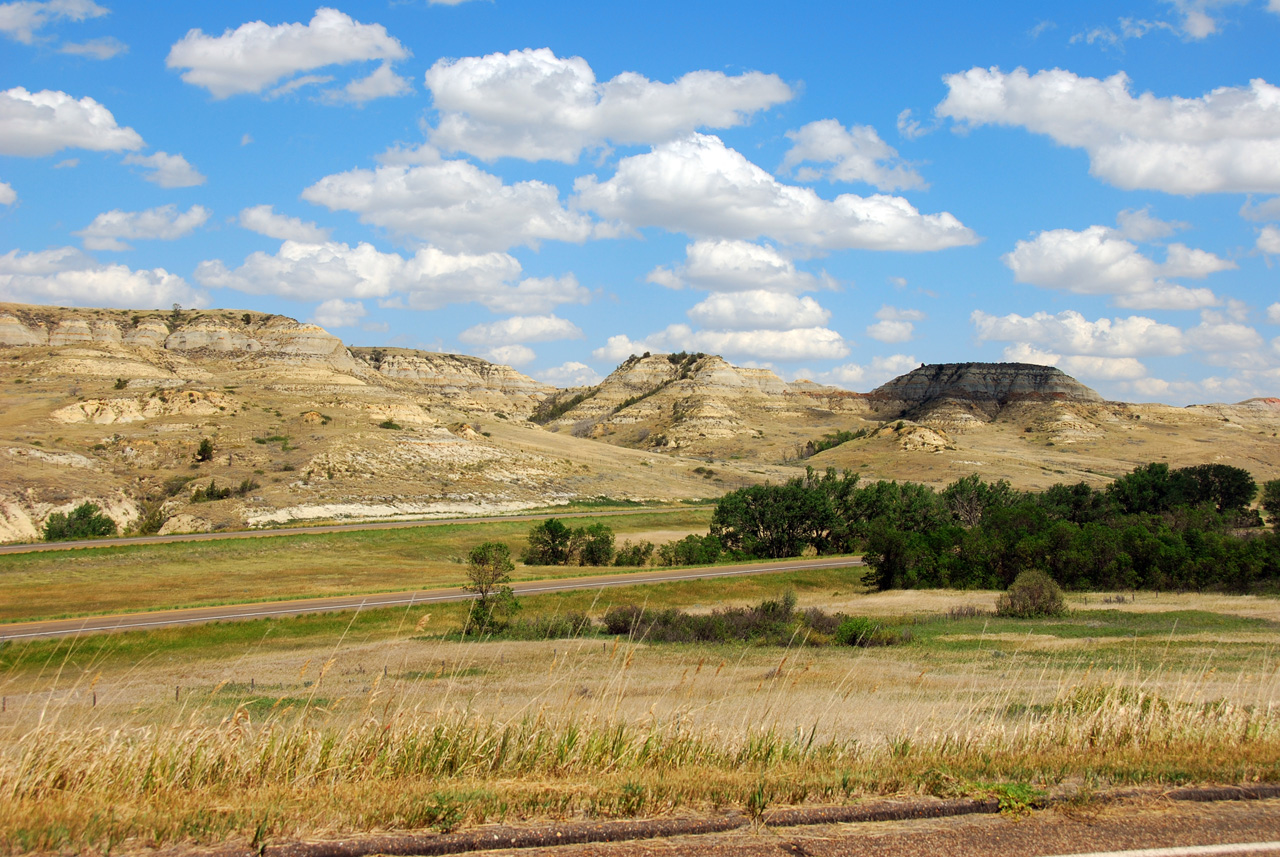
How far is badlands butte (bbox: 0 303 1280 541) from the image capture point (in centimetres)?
7281

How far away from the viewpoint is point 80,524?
201ft

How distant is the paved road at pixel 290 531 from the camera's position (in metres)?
53.3

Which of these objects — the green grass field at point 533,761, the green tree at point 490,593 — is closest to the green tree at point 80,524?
the green tree at point 490,593

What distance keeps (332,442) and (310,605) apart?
→ 5443cm

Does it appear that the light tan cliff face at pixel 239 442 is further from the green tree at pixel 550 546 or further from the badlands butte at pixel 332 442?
the green tree at pixel 550 546

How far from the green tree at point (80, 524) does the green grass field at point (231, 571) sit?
11.0 metres

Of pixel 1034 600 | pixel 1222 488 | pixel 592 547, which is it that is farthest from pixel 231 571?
pixel 1222 488

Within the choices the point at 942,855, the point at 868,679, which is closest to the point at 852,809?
the point at 942,855

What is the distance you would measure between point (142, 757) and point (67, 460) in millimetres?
80883

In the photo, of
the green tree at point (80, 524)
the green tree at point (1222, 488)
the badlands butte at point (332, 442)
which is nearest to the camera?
the green tree at point (80, 524)

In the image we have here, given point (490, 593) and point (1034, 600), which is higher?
point (1034, 600)

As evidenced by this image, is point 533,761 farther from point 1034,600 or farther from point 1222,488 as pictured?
point 1222,488

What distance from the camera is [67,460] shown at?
71.6 metres

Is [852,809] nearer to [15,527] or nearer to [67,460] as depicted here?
[15,527]
